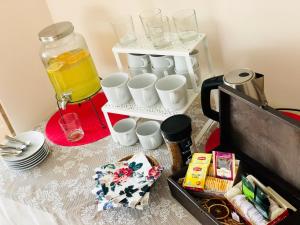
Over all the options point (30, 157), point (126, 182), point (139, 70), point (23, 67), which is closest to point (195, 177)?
point (126, 182)

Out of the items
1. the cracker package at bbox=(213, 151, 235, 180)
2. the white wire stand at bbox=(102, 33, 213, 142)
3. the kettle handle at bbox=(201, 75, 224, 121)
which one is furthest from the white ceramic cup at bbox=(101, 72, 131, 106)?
the cracker package at bbox=(213, 151, 235, 180)

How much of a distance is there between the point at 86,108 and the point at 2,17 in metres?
0.44

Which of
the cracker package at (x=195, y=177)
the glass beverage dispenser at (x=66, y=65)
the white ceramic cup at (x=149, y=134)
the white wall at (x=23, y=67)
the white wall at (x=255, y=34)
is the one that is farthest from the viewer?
the white wall at (x=23, y=67)

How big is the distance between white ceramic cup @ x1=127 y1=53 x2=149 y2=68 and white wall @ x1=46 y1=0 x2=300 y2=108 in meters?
0.18

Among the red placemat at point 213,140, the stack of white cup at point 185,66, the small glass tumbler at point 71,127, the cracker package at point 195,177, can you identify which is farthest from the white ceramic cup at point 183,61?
the small glass tumbler at point 71,127

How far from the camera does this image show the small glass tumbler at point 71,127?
1.30 meters

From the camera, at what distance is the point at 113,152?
1181 millimetres

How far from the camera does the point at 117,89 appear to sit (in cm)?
111

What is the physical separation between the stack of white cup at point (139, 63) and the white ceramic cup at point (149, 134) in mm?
162

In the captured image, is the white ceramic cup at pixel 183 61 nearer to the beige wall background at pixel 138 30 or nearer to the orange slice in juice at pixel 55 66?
the beige wall background at pixel 138 30

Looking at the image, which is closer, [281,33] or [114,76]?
[281,33]

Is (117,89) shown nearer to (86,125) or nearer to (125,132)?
(125,132)

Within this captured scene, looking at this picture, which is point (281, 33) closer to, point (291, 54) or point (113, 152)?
point (291, 54)

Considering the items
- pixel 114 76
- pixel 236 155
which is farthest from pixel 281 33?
pixel 114 76
